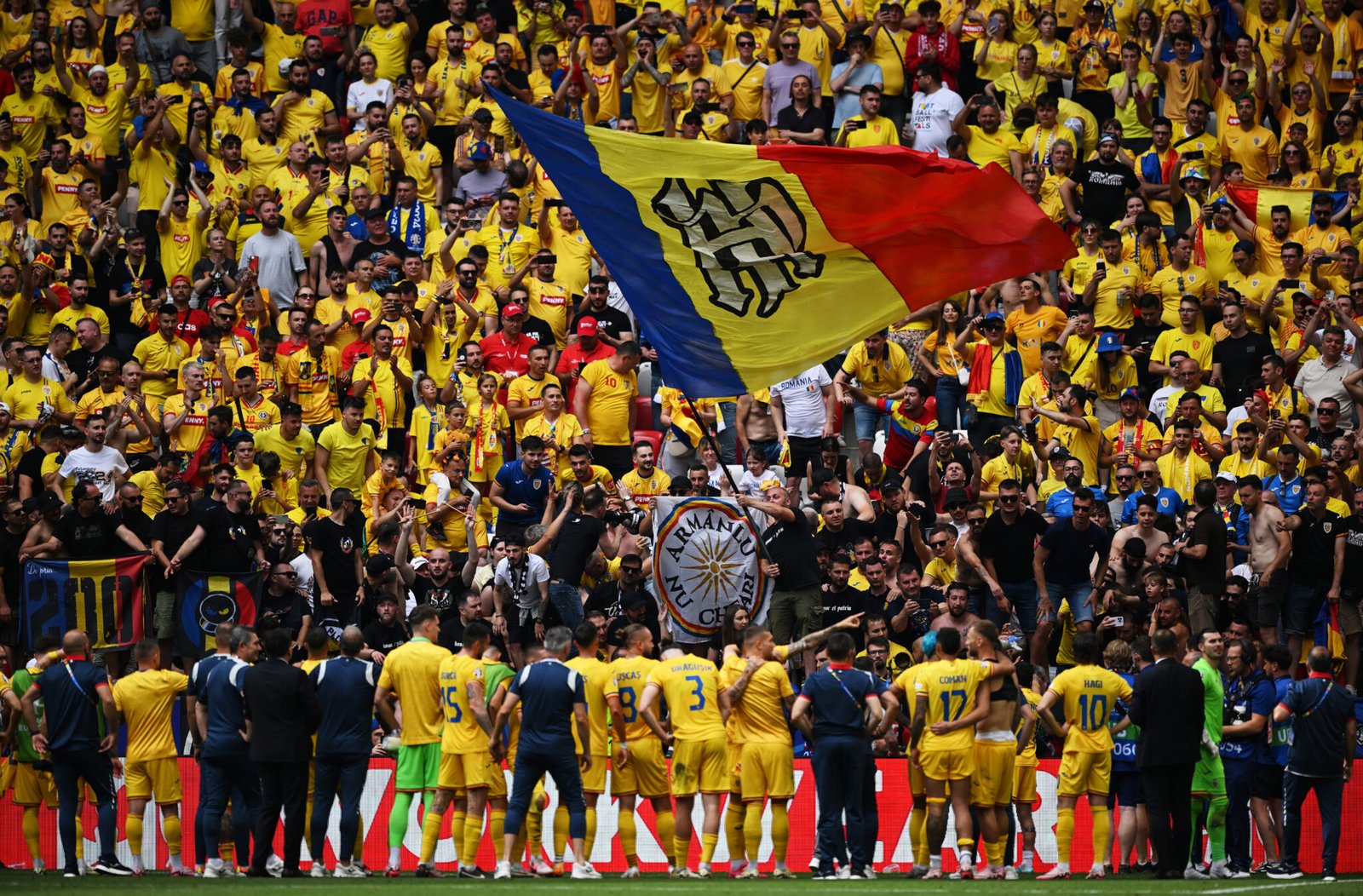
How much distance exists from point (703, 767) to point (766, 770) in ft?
1.72

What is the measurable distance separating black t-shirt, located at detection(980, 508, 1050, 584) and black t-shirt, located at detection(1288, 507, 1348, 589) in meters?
2.35

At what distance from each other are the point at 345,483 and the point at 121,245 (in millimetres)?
5176

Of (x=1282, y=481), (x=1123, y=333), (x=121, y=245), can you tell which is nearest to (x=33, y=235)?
(x=121, y=245)

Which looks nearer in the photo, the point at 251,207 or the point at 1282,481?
the point at 1282,481

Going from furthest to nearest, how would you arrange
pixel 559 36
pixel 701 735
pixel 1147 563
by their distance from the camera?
pixel 559 36, pixel 1147 563, pixel 701 735

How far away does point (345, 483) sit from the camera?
67.1 ft

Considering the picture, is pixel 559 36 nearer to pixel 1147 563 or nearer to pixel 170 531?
pixel 170 531

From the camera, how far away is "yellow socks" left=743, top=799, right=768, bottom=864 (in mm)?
14859

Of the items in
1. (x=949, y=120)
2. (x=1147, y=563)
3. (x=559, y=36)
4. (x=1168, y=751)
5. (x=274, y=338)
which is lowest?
(x=1168, y=751)

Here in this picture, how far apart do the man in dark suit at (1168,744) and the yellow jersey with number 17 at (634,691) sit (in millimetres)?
3567

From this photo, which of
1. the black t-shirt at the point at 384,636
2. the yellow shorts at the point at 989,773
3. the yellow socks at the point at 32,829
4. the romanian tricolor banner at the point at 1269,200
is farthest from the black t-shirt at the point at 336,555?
the romanian tricolor banner at the point at 1269,200

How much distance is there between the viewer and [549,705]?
14281 mm

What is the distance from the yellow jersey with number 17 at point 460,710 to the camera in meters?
14.8

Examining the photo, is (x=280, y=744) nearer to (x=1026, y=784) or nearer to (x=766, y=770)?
(x=766, y=770)
